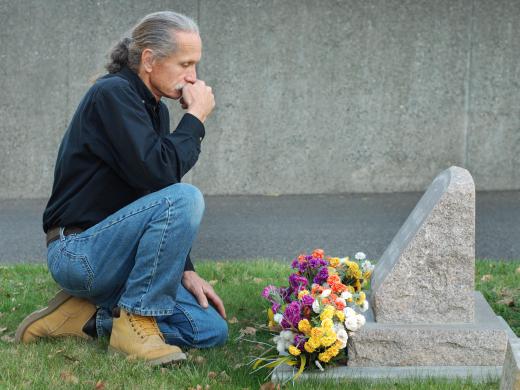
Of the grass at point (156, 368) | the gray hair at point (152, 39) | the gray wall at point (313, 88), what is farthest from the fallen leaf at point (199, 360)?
the gray wall at point (313, 88)

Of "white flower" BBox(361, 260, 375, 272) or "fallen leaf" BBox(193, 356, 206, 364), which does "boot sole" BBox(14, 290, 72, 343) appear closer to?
"fallen leaf" BBox(193, 356, 206, 364)

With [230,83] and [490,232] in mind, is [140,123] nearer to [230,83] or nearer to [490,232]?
[490,232]

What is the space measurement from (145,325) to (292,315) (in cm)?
66

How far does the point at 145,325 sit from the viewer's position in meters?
3.76

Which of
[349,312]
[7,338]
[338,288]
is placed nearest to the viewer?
[349,312]

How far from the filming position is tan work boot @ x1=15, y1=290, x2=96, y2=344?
4.04 meters

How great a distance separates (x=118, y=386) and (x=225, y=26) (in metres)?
6.28

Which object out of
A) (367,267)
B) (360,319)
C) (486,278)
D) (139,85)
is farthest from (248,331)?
(486,278)

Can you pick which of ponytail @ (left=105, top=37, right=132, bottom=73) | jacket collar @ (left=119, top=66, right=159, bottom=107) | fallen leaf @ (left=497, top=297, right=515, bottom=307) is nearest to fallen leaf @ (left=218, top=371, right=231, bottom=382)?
jacket collar @ (left=119, top=66, right=159, bottom=107)

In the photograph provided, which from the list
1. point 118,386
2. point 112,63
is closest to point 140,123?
point 112,63

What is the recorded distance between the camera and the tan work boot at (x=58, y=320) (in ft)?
13.2

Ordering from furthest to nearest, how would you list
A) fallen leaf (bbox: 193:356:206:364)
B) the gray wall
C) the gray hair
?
1. the gray wall
2. the gray hair
3. fallen leaf (bbox: 193:356:206:364)

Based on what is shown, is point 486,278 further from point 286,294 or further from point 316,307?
point 316,307

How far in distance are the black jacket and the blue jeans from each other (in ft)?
0.34
